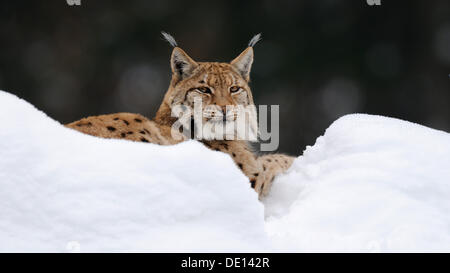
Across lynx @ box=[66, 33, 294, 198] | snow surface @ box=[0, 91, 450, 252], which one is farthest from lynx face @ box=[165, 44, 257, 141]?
snow surface @ box=[0, 91, 450, 252]

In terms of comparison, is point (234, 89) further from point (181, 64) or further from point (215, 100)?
point (181, 64)

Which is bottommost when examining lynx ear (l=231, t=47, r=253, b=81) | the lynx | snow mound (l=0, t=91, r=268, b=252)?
snow mound (l=0, t=91, r=268, b=252)

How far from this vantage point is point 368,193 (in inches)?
111

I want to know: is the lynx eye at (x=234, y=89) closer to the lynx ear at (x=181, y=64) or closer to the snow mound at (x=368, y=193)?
the lynx ear at (x=181, y=64)

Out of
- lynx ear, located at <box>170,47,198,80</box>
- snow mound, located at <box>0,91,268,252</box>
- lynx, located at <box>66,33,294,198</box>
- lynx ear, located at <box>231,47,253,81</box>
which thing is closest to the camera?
snow mound, located at <box>0,91,268,252</box>

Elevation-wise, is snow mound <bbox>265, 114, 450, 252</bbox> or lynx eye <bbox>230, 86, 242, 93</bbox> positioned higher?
lynx eye <bbox>230, 86, 242, 93</bbox>

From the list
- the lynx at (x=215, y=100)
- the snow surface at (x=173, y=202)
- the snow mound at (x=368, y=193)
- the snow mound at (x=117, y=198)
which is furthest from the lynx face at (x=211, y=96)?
the snow mound at (x=117, y=198)

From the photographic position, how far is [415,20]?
457 inches

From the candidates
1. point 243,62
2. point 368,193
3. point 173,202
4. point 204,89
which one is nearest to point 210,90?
point 204,89

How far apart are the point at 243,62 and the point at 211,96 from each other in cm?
50

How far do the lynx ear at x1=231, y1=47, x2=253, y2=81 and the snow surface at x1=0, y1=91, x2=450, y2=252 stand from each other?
223cm

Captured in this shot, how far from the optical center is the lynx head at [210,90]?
481 centimetres

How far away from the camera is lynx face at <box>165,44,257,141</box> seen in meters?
4.79

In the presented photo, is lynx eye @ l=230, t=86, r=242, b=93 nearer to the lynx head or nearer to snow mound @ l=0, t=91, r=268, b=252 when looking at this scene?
the lynx head
